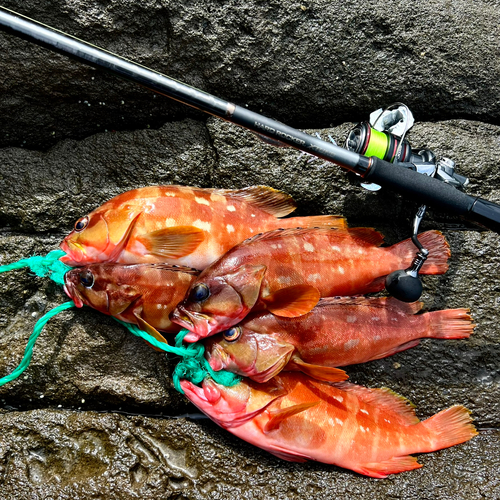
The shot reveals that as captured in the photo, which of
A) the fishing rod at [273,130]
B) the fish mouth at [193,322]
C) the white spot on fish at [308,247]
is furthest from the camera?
the white spot on fish at [308,247]

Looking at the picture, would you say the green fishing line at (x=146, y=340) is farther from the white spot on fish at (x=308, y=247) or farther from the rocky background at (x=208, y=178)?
the white spot on fish at (x=308, y=247)

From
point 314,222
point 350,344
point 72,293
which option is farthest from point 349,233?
point 72,293

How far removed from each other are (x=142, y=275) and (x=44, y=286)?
31.4 inches

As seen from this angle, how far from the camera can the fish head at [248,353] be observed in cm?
319

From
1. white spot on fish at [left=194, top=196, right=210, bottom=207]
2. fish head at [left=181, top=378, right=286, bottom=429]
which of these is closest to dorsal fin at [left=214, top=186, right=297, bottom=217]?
white spot on fish at [left=194, top=196, right=210, bottom=207]

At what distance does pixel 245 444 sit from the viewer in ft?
11.3

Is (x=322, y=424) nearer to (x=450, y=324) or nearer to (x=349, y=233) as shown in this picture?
(x=450, y=324)

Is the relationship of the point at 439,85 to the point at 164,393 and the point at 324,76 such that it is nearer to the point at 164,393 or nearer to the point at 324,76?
the point at 324,76

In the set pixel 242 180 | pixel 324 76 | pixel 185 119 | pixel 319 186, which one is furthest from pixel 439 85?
pixel 185 119

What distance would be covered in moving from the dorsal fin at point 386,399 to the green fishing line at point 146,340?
83cm

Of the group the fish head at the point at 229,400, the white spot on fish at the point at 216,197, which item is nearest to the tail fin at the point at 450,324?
the fish head at the point at 229,400

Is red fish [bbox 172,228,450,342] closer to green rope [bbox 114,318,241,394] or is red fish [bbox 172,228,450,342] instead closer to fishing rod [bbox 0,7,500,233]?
green rope [bbox 114,318,241,394]

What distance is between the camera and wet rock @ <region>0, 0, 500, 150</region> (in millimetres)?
3473

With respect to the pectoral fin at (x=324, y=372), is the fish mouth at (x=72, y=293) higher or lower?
higher
